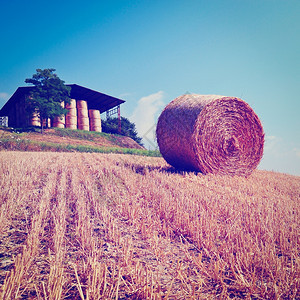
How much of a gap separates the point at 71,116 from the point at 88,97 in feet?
14.9

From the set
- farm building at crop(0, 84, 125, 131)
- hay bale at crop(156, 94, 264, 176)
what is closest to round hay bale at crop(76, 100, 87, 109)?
farm building at crop(0, 84, 125, 131)

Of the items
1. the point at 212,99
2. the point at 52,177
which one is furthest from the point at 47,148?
the point at 212,99

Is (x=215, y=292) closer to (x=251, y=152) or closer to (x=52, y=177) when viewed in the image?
(x=52, y=177)

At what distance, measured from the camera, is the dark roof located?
30.1m

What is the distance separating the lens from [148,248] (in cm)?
232

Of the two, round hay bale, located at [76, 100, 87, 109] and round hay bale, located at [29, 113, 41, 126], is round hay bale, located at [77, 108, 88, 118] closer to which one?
round hay bale, located at [76, 100, 87, 109]

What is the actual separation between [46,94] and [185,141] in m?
25.3

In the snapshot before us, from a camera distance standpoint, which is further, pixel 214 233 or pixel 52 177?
pixel 52 177

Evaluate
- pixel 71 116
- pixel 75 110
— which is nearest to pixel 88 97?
pixel 75 110

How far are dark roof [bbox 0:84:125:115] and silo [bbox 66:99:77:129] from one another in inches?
76.0

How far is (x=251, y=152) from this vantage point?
779 cm

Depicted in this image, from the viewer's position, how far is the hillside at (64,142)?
51.5ft

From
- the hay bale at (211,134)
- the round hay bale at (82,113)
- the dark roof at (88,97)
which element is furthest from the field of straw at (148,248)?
the dark roof at (88,97)

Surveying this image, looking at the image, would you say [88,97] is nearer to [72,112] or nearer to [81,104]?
[81,104]
